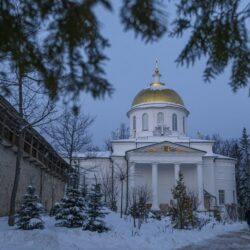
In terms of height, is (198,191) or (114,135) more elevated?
(114,135)

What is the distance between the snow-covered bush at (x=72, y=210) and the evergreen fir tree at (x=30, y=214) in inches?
56.7

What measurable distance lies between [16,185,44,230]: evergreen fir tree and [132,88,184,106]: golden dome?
147ft

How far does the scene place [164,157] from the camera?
53.1 metres

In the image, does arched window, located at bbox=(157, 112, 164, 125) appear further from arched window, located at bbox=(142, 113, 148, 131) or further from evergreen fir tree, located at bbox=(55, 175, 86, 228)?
evergreen fir tree, located at bbox=(55, 175, 86, 228)

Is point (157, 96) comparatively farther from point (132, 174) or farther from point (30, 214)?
point (30, 214)

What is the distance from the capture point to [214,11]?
12.7ft

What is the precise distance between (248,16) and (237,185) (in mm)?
62760

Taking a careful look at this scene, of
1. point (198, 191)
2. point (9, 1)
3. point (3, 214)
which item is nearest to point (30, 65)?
point (9, 1)

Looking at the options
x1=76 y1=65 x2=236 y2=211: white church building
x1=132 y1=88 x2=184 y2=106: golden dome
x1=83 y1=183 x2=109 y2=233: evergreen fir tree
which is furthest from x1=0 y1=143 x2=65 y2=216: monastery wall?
x1=132 y1=88 x2=184 y2=106: golden dome

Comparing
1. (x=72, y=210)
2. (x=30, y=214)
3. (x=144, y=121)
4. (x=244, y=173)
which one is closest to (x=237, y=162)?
(x=244, y=173)

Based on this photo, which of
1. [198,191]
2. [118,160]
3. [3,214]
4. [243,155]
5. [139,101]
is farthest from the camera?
[243,155]

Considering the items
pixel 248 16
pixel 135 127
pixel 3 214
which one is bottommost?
pixel 3 214

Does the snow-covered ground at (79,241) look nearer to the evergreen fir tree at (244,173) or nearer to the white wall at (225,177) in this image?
the white wall at (225,177)

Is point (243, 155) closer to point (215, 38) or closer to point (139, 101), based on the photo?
point (139, 101)
